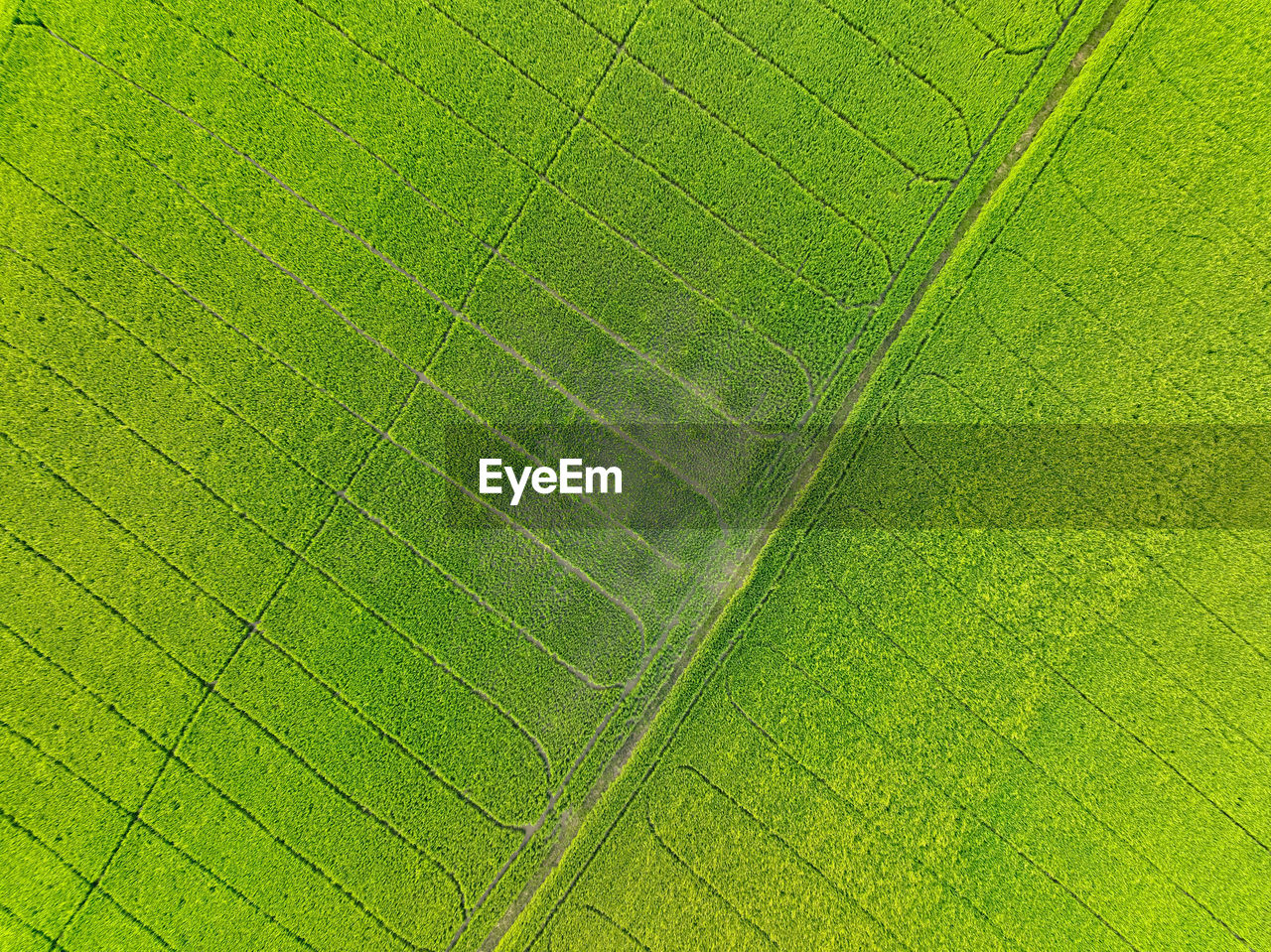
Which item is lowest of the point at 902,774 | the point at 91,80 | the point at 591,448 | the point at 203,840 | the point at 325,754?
the point at 203,840

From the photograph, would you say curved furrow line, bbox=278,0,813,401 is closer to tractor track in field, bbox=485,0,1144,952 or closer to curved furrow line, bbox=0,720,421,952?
tractor track in field, bbox=485,0,1144,952

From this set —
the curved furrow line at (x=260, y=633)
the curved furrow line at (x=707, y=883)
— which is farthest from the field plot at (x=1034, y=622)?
the curved furrow line at (x=260, y=633)

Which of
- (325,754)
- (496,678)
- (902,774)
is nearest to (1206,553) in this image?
(902,774)

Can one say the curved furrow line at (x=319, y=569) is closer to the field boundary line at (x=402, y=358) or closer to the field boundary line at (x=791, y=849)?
the field boundary line at (x=402, y=358)

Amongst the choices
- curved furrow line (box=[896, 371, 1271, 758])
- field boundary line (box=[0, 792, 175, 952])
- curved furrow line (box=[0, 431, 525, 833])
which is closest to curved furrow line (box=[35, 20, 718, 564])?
curved furrow line (box=[896, 371, 1271, 758])

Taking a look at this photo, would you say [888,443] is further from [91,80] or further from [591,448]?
[91,80]
